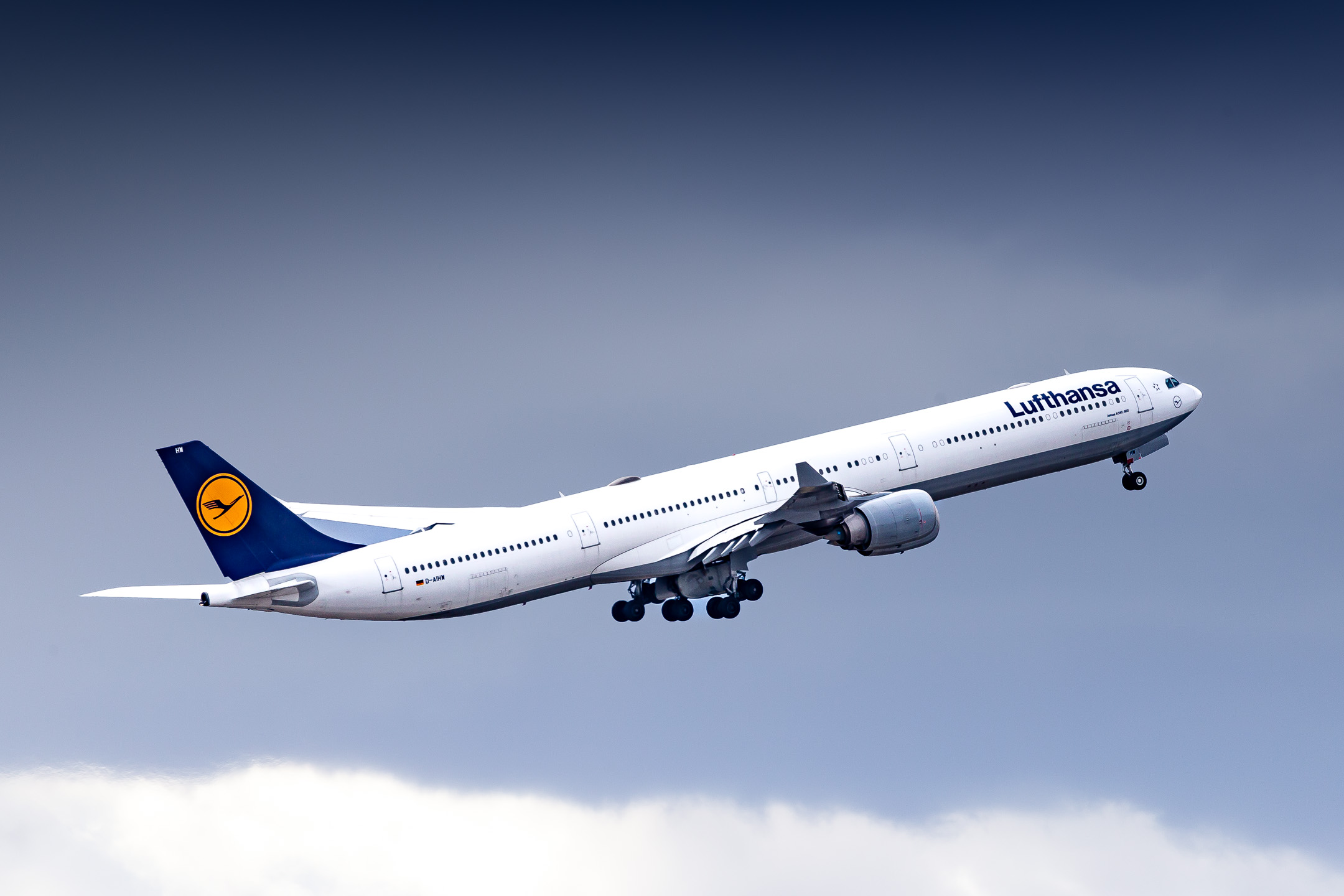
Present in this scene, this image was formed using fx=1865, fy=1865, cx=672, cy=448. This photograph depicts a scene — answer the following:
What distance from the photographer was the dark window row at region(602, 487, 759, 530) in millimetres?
68312

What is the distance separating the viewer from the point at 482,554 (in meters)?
65.2

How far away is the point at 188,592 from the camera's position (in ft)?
201

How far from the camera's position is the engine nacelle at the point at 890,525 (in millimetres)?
68750

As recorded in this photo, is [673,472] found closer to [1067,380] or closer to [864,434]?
[864,434]

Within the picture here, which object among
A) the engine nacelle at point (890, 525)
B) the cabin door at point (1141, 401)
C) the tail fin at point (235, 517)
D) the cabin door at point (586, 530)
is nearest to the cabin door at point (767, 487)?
the engine nacelle at point (890, 525)

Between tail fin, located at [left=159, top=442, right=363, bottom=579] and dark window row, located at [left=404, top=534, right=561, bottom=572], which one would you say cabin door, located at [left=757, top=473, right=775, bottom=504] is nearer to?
dark window row, located at [left=404, top=534, right=561, bottom=572]

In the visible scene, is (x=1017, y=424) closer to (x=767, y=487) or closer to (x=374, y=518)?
(x=767, y=487)

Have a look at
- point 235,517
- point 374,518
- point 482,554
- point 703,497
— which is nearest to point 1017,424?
point 703,497

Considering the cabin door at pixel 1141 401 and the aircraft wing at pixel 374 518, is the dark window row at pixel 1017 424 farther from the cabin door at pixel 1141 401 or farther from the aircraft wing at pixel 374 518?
the aircraft wing at pixel 374 518

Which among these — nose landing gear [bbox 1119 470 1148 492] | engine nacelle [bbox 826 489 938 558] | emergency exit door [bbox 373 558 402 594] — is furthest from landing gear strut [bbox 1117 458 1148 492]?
emergency exit door [bbox 373 558 402 594]

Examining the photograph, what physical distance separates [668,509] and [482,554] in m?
8.10

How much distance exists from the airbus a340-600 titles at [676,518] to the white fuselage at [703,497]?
7 centimetres

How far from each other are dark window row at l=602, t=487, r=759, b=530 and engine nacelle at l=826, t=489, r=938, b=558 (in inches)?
172

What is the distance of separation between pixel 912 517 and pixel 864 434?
5.58 meters
